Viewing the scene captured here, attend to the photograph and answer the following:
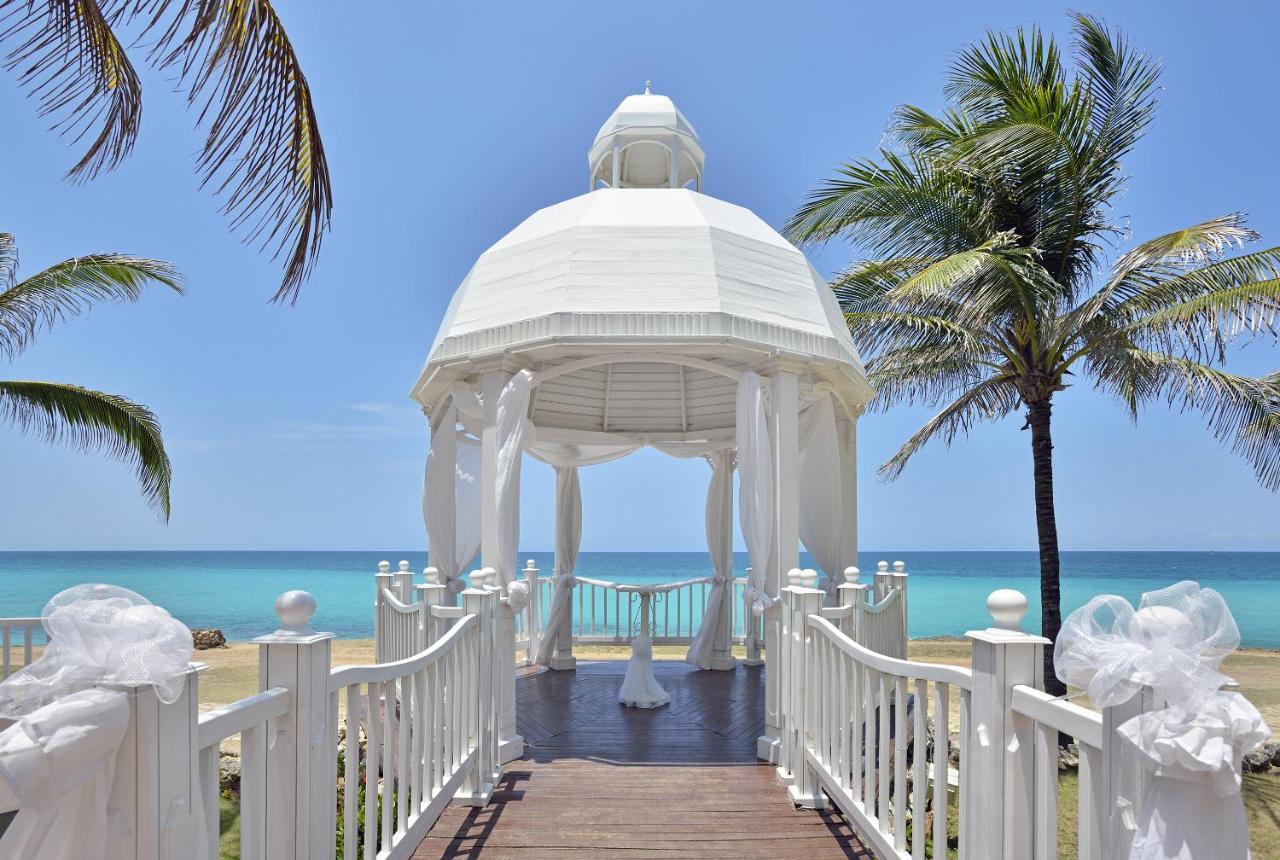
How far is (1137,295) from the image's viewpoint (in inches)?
400

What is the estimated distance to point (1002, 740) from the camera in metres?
2.57

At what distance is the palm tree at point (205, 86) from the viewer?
3.22 meters

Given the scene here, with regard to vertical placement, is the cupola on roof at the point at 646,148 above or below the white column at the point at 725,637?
above

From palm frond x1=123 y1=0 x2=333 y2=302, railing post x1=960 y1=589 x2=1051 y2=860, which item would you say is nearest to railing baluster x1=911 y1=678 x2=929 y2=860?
railing post x1=960 y1=589 x2=1051 y2=860

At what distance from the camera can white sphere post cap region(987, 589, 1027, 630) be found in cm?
254

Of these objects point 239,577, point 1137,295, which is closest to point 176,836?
point 1137,295

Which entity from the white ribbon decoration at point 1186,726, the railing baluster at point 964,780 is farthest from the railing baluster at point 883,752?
the white ribbon decoration at point 1186,726

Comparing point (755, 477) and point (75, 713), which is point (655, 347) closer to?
point (755, 477)

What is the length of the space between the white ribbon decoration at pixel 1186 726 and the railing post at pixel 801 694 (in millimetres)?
3097

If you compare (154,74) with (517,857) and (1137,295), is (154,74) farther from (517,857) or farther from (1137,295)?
(1137,295)

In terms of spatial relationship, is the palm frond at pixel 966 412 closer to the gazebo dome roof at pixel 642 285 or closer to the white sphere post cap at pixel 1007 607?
the gazebo dome roof at pixel 642 285

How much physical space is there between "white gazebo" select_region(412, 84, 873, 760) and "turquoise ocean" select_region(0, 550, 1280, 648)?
50.4ft

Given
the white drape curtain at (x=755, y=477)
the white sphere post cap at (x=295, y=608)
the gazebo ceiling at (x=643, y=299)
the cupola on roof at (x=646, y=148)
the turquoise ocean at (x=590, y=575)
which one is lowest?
the turquoise ocean at (x=590, y=575)

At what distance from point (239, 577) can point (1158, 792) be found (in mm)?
70741
